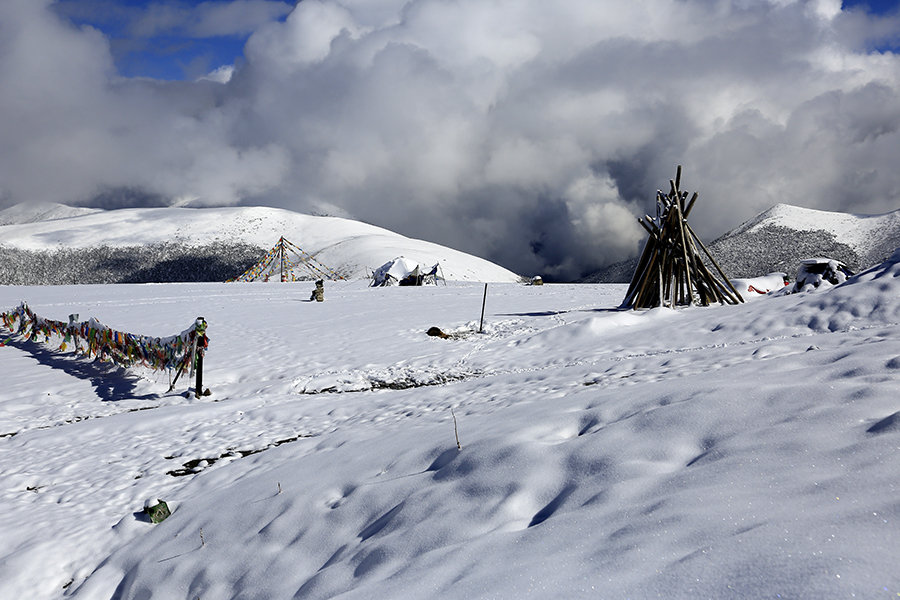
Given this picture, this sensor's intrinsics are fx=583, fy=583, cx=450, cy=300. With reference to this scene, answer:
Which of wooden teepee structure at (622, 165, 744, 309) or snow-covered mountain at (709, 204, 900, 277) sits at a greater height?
snow-covered mountain at (709, 204, 900, 277)

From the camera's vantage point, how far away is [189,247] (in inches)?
2886

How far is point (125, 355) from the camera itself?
12.7 meters

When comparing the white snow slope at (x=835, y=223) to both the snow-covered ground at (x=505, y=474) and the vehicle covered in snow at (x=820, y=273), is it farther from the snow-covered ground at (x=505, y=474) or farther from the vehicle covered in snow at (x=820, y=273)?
the snow-covered ground at (x=505, y=474)

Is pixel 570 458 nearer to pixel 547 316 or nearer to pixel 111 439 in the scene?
pixel 111 439

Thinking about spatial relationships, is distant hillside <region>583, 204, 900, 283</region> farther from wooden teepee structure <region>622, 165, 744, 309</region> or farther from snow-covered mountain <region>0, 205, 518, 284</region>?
wooden teepee structure <region>622, 165, 744, 309</region>

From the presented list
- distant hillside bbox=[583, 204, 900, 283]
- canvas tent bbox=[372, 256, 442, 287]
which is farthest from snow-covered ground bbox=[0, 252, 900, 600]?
distant hillside bbox=[583, 204, 900, 283]

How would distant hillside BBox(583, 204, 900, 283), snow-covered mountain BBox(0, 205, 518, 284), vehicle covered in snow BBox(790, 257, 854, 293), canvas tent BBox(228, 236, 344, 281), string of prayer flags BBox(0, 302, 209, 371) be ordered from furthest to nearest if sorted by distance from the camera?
distant hillside BBox(583, 204, 900, 283)
snow-covered mountain BBox(0, 205, 518, 284)
canvas tent BBox(228, 236, 344, 281)
vehicle covered in snow BBox(790, 257, 854, 293)
string of prayer flags BBox(0, 302, 209, 371)

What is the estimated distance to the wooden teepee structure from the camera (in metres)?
15.1

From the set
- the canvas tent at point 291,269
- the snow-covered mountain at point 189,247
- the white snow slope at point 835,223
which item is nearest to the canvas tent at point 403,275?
the snow-covered mountain at point 189,247

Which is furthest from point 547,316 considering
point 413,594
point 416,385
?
point 413,594

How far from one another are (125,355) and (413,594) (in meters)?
11.8

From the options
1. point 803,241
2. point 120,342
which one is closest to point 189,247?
point 120,342

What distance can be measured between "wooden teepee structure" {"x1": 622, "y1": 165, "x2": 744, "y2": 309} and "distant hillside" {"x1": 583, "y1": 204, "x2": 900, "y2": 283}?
173 feet

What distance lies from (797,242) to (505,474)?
281 ft
